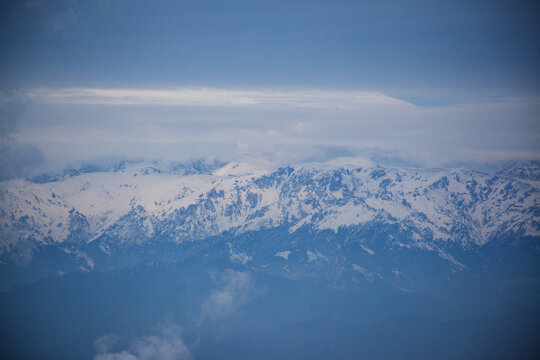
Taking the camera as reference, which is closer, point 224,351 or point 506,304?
point 224,351

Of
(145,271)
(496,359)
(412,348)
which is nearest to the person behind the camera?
(496,359)

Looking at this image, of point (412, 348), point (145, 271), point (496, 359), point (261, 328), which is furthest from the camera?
point (145, 271)

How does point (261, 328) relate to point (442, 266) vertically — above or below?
below

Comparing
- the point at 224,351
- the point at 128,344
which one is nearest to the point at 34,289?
the point at 128,344

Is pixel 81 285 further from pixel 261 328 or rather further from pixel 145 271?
pixel 261 328

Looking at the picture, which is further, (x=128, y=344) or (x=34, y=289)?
(x=34, y=289)

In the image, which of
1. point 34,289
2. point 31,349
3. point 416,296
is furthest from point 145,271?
point 416,296

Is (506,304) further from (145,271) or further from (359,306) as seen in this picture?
(145,271)

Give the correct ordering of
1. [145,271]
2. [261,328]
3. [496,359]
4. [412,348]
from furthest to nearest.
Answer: [145,271] → [261,328] → [412,348] → [496,359]
